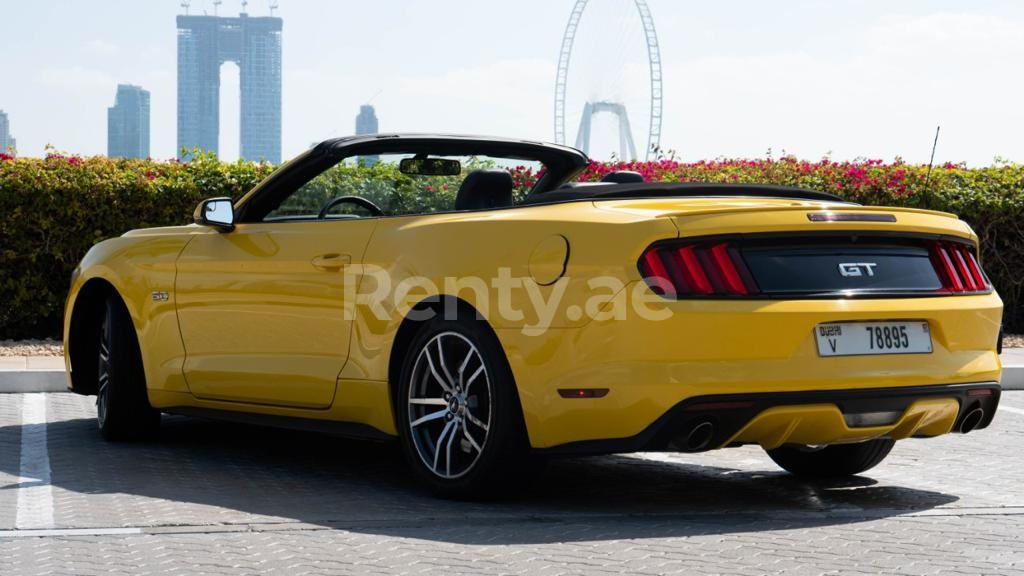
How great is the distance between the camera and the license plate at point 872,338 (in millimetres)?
5473

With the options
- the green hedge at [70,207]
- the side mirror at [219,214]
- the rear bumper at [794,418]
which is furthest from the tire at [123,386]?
the green hedge at [70,207]

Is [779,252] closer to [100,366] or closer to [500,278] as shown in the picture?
[500,278]

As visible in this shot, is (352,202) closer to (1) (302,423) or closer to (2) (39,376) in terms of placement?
(1) (302,423)

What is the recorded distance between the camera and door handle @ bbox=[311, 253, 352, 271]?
642 centimetres

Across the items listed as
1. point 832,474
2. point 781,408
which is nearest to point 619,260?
point 781,408

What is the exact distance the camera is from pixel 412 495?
A: 624cm

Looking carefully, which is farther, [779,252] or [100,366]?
[100,366]

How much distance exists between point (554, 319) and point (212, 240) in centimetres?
238

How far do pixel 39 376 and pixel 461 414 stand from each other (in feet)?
20.4

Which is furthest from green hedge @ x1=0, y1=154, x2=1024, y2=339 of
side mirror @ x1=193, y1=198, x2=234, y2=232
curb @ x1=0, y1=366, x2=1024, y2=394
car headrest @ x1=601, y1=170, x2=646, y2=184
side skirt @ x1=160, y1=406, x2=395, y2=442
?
car headrest @ x1=601, y1=170, x2=646, y2=184

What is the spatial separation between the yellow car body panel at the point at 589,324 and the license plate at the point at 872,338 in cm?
3

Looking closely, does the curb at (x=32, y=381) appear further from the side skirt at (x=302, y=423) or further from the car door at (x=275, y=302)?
the car door at (x=275, y=302)

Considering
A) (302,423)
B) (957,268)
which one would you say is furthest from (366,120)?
(957,268)

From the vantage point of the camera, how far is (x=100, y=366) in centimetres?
816
